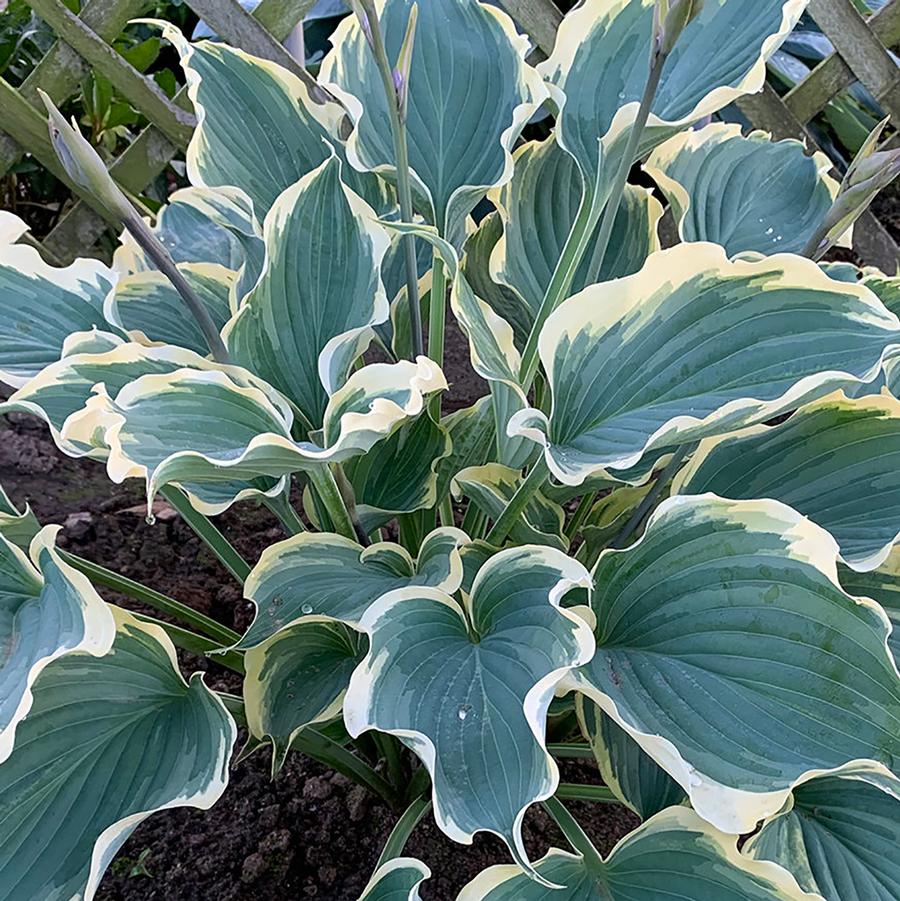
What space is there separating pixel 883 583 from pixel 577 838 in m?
0.29

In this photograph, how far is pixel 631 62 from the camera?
0.76 m

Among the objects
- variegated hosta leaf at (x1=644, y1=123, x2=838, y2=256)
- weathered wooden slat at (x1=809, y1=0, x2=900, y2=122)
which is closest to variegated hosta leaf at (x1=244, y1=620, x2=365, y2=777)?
variegated hosta leaf at (x1=644, y1=123, x2=838, y2=256)

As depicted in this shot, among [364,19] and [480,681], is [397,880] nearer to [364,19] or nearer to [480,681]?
[480,681]

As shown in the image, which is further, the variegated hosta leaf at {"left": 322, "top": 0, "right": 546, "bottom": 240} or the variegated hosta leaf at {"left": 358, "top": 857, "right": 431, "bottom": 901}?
the variegated hosta leaf at {"left": 322, "top": 0, "right": 546, "bottom": 240}

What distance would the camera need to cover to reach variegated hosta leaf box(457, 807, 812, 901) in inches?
20.9

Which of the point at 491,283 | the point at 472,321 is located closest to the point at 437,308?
the point at 491,283

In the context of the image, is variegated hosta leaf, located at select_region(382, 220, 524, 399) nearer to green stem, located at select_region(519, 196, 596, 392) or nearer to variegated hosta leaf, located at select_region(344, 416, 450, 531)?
green stem, located at select_region(519, 196, 596, 392)

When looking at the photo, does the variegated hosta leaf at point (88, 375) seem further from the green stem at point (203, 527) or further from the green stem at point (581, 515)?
the green stem at point (581, 515)

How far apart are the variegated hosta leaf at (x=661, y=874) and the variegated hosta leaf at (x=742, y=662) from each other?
0.07 meters

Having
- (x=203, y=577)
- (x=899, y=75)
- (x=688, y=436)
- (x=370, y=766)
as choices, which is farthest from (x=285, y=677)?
(x=899, y=75)

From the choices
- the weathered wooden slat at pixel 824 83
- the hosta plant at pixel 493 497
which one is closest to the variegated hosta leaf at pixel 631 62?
the hosta plant at pixel 493 497

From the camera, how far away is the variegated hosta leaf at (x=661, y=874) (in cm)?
53

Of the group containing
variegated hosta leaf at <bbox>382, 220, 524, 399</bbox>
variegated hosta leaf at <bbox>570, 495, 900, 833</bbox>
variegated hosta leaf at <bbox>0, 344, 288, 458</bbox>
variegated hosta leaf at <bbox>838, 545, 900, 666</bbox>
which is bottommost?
variegated hosta leaf at <bbox>838, 545, 900, 666</bbox>

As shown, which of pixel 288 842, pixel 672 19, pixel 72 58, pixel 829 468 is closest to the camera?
pixel 672 19
